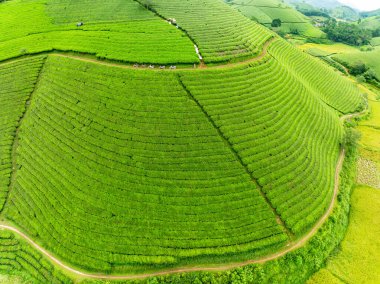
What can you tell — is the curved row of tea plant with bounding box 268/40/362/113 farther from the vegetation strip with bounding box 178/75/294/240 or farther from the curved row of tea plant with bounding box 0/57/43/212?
the curved row of tea plant with bounding box 0/57/43/212

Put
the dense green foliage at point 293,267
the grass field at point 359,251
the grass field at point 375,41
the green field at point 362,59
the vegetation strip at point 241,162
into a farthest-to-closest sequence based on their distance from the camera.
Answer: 1. the grass field at point 375,41
2. the green field at point 362,59
3. the vegetation strip at point 241,162
4. the grass field at point 359,251
5. the dense green foliage at point 293,267

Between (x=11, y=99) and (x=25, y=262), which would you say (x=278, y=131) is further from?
(x=11, y=99)

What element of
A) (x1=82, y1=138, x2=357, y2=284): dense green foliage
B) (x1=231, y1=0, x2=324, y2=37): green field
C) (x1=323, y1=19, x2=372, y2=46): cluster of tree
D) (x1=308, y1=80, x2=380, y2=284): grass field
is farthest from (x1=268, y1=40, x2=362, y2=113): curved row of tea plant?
(x1=323, y1=19, x2=372, y2=46): cluster of tree

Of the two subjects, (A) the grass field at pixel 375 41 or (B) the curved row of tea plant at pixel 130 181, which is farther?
(A) the grass field at pixel 375 41

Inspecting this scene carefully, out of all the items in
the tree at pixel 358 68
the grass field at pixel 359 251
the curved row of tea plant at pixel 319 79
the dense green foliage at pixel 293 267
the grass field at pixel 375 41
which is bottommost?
the grass field at pixel 359 251

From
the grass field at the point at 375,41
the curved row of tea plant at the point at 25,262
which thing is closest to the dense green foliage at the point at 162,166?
the curved row of tea plant at the point at 25,262

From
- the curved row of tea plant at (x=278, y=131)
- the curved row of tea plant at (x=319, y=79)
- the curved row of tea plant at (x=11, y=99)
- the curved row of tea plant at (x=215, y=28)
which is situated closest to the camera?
the curved row of tea plant at (x=278, y=131)

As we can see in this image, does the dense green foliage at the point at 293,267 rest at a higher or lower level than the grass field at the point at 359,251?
higher

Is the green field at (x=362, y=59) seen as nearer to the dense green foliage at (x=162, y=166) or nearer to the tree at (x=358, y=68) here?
the tree at (x=358, y=68)
